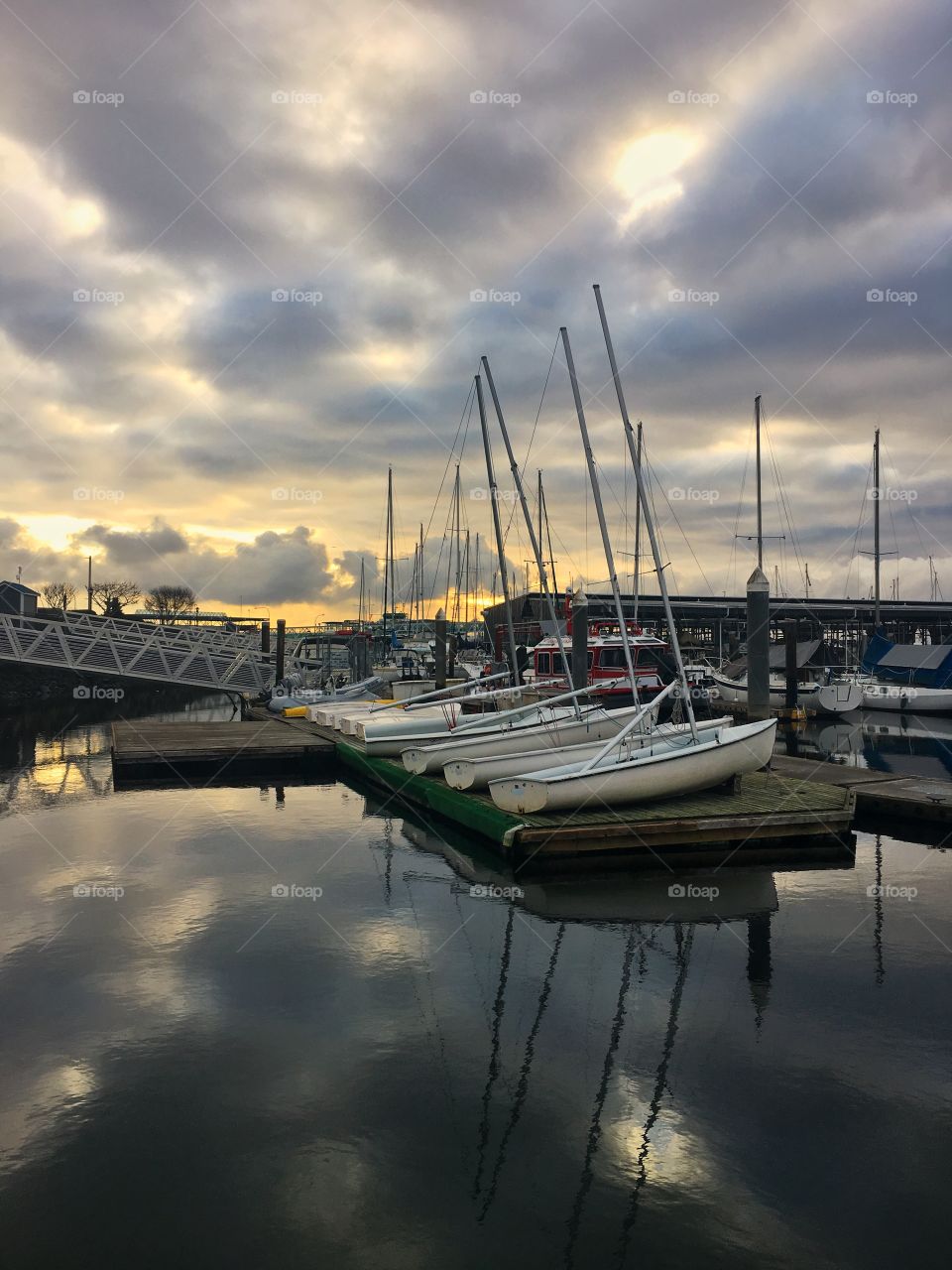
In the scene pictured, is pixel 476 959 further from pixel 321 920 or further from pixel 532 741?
pixel 532 741

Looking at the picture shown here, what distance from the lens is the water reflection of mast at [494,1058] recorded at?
6992mm

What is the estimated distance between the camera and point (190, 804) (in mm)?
21859

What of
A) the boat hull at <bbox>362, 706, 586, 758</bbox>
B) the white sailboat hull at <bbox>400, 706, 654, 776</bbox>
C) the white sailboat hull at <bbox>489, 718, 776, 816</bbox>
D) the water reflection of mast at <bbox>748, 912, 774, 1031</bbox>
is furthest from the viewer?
the boat hull at <bbox>362, 706, 586, 758</bbox>

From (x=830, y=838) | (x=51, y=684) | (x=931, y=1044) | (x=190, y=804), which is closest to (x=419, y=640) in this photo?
(x=51, y=684)

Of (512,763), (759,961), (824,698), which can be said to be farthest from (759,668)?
(759,961)

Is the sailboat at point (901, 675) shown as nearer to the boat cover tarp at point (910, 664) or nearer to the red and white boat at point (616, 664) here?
the boat cover tarp at point (910, 664)

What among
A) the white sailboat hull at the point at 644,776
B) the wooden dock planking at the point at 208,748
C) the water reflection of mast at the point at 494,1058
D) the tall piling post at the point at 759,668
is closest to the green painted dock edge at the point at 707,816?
the white sailboat hull at the point at 644,776

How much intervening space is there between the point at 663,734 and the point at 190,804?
1151 centimetres

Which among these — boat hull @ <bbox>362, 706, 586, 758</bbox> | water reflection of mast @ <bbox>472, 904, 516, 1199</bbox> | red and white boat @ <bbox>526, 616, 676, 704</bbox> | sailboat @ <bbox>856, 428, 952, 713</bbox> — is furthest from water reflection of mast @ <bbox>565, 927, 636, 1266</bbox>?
sailboat @ <bbox>856, 428, 952, 713</bbox>

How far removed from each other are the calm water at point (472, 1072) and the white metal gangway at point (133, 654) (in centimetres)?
2847

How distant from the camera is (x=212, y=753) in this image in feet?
87.8

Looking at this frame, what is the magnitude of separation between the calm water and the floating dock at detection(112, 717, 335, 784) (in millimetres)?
10586

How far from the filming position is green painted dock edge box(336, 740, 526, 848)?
51.9 feet

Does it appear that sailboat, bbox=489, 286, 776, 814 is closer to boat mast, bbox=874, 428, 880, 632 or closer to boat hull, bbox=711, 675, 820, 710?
boat hull, bbox=711, 675, 820, 710
